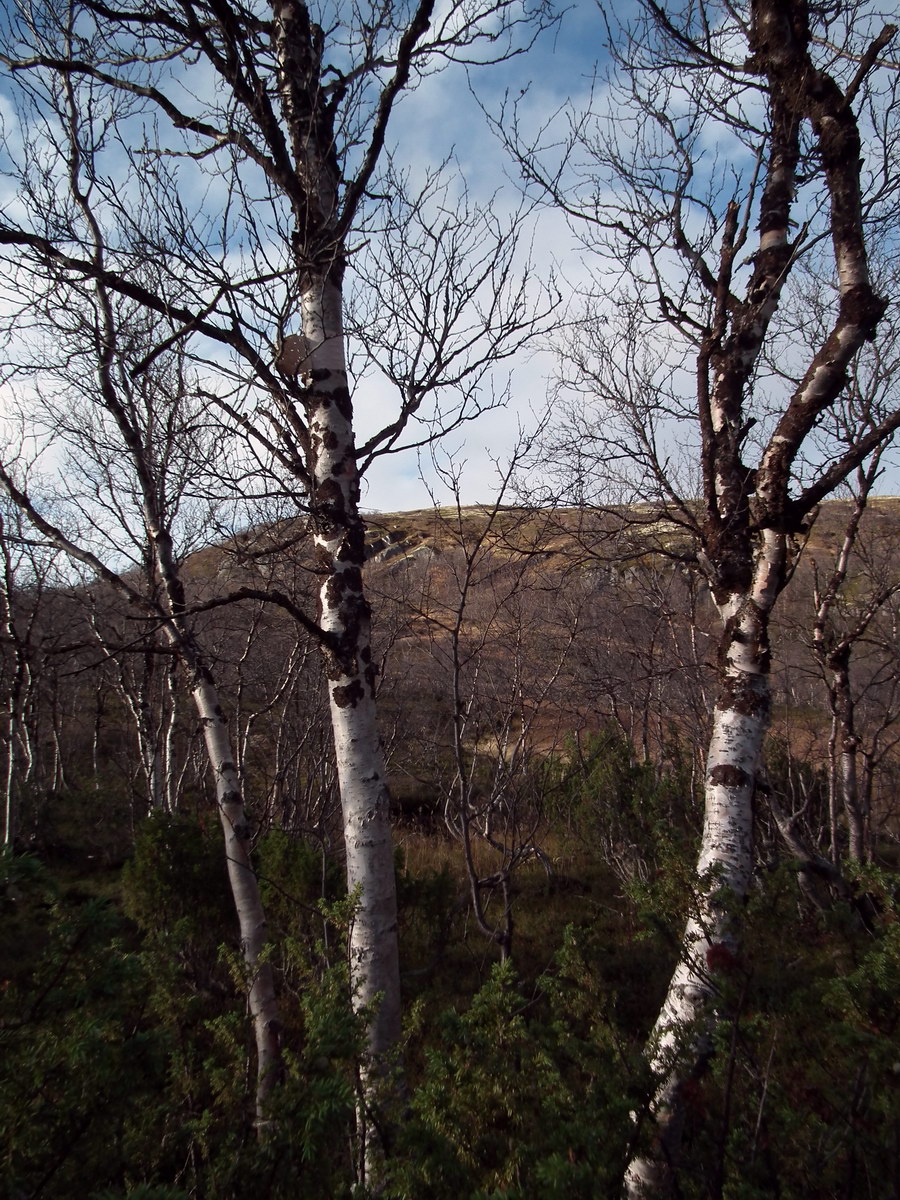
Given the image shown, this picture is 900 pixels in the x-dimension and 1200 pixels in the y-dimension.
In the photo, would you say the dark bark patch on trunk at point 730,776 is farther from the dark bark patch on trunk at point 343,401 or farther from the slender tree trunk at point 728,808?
the dark bark patch on trunk at point 343,401

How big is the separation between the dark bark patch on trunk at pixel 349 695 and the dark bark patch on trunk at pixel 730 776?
176cm

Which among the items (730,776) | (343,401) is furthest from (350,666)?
(730,776)

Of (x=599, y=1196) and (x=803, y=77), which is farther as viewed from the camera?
(x=803, y=77)

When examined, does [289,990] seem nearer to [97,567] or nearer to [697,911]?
[97,567]

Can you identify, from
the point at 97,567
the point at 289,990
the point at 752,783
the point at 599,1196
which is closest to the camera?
the point at 599,1196

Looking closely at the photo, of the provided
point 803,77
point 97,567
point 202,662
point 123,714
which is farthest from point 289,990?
point 123,714

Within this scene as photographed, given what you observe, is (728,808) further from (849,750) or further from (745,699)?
(849,750)

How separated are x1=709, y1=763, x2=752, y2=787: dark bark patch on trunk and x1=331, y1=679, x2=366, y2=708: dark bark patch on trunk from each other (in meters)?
1.76

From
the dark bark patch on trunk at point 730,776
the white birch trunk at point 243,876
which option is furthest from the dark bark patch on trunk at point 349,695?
the dark bark patch on trunk at point 730,776

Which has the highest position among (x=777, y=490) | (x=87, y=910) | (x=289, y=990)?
(x=777, y=490)

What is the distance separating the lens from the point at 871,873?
246cm

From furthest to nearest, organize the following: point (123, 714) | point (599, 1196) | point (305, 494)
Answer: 1. point (123, 714)
2. point (305, 494)
3. point (599, 1196)

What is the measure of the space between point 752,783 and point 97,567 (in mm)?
3825

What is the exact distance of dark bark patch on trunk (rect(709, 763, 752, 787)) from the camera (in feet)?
9.87
